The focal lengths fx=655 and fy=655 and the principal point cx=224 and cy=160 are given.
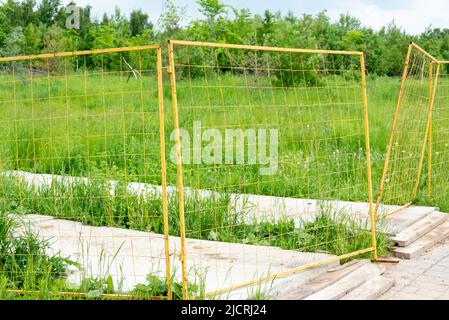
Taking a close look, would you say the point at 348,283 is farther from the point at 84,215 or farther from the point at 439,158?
the point at 439,158

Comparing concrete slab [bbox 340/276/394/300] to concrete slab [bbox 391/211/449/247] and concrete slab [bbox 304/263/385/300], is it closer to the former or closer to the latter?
concrete slab [bbox 304/263/385/300]

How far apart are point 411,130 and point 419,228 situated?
6.03 feet

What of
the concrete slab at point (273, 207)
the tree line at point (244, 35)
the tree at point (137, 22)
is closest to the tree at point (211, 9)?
→ the tree line at point (244, 35)

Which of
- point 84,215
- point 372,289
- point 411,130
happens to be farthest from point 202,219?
point 411,130

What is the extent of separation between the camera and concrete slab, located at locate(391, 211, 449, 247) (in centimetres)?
698

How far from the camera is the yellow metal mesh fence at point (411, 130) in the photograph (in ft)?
27.0

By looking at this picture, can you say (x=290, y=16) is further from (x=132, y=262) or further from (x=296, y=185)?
(x=132, y=262)

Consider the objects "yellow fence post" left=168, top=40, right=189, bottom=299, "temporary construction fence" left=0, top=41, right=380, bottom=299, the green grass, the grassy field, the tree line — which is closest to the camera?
"yellow fence post" left=168, top=40, right=189, bottom=299

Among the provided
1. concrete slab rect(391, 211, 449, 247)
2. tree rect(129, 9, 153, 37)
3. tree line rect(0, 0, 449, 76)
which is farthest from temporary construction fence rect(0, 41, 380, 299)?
tree rect(129, 9, 153, 37)

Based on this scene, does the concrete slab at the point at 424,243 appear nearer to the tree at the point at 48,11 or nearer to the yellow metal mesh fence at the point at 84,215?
the yellow metal mesh fence at the point at 84,215

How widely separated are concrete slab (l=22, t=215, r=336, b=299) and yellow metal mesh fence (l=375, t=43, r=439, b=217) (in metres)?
2.36

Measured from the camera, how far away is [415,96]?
8688mm
